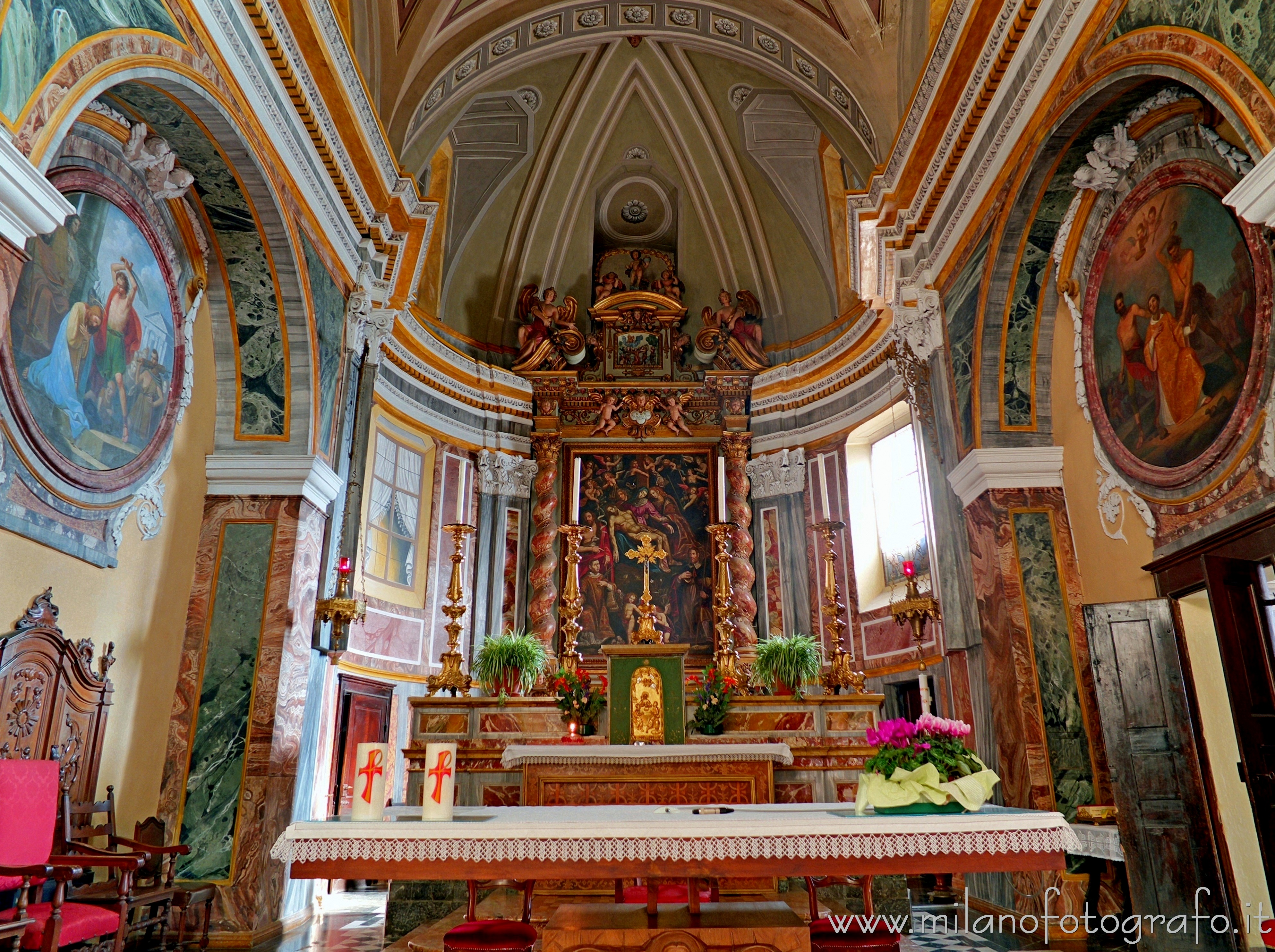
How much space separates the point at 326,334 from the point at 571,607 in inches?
182

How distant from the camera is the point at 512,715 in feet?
26.7

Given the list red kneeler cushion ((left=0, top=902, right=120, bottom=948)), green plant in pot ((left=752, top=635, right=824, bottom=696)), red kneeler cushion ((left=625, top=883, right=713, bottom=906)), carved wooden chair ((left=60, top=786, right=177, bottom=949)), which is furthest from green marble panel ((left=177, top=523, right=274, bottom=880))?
green plant in pot ((left=752, top=635, right=824, bottom=696))

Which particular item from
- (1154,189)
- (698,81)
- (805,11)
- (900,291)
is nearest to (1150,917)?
(1154,189)

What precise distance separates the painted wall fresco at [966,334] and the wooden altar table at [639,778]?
3.33m

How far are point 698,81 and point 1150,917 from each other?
11451 mm

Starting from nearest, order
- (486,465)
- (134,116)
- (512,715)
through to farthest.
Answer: (134,116)
(512,715)
(486,465)

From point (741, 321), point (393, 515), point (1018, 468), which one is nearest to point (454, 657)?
A: point (393, 515)

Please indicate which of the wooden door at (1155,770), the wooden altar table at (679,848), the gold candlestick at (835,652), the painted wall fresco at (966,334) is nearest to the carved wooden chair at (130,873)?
the wooden altar table at (679,848)

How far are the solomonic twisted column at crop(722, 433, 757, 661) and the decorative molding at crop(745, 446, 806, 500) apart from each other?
6.2 inches

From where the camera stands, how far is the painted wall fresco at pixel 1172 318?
227 inches

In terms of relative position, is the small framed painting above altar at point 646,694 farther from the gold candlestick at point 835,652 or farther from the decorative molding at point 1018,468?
the decorative molding at point 1018,468

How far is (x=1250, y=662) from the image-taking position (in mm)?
5637

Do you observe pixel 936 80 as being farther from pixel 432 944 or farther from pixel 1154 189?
pixel 432 944

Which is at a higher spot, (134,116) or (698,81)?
(698,81)
